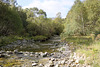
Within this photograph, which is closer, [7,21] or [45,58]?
[45,58]

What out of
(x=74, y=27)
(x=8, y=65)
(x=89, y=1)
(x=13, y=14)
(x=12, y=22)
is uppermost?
(x=89, y=1)

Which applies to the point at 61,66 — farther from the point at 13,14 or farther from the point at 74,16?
the point at 74,16

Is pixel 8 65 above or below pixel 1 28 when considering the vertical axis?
below

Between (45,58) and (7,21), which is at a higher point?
(7,21)

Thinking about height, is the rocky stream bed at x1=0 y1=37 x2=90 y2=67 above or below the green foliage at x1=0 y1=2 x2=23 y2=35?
below

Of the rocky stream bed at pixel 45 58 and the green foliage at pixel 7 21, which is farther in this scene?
the green foliage at pixel 7 21

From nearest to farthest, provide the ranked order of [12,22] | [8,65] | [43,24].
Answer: [8,65]
[12,22]
[43,24]

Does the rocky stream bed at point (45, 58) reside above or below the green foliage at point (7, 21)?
below

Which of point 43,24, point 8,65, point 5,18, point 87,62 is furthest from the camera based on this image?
point 43,24

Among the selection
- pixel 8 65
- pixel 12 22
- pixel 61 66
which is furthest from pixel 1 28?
pixel 61 66

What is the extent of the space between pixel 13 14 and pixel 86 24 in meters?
20.4

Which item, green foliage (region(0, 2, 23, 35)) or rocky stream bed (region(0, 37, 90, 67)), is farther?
green foliage (region(0, 2, 23, 35))

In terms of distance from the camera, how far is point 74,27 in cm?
2870

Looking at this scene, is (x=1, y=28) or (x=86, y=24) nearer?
(x=1, y=28)
